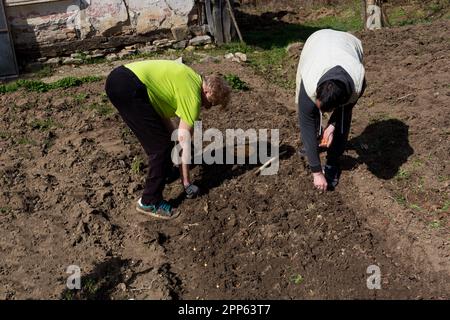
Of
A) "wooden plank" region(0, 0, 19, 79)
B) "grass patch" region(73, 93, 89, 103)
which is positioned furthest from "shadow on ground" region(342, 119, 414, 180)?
"wooden plank" region(0, 0, 19, 79)

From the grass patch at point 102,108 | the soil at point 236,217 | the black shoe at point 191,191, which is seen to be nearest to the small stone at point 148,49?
the grass patch at point 102,108

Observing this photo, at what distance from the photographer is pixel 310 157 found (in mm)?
4680

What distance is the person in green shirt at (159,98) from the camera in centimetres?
434

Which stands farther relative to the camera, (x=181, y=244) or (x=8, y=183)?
(x=8, y=183)

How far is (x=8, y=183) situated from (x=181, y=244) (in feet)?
6.48

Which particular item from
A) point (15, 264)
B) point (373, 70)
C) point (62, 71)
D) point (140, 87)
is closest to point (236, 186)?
point (140, 87)

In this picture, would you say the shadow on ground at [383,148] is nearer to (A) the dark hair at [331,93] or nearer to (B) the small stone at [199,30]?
(A) the dark hair at [331,93]

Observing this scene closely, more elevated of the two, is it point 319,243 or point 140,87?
point 140,87

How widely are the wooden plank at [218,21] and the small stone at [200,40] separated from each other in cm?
18

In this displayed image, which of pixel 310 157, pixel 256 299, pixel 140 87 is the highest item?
pixel 140 87

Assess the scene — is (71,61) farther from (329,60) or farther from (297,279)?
(297,279)

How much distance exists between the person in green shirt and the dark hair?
2.70 feet

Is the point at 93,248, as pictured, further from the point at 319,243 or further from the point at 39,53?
the point at 39,53

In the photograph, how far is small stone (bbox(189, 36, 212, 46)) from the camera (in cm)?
991
